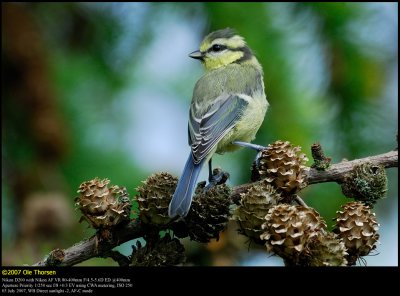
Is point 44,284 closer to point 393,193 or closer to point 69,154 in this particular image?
point 69,154

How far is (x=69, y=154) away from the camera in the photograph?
9.50 ft

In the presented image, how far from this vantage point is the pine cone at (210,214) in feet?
6.40

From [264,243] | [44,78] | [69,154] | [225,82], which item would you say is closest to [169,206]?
[264,243]

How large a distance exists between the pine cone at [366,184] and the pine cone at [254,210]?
32 cm

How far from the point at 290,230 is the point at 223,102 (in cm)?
152

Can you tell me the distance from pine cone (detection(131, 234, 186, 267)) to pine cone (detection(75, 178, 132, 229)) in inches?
4.3

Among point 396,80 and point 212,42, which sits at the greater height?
point 212,42

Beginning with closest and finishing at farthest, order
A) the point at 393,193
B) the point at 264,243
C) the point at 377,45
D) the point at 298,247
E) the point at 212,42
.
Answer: the point at 298,247 → the point at 264,243 → the point at 377,45 → the point at 393,193 → the point at 212,42

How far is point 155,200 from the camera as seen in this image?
1947mm

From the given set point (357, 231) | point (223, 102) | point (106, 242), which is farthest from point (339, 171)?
point (223, 102)

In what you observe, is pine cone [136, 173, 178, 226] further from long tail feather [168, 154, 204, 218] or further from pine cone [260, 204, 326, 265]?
pine cone [260, 204, 326, 265]

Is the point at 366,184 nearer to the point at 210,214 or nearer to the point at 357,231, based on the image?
the point at 357,231

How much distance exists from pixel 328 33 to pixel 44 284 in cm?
164

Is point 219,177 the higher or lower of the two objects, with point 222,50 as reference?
lower
